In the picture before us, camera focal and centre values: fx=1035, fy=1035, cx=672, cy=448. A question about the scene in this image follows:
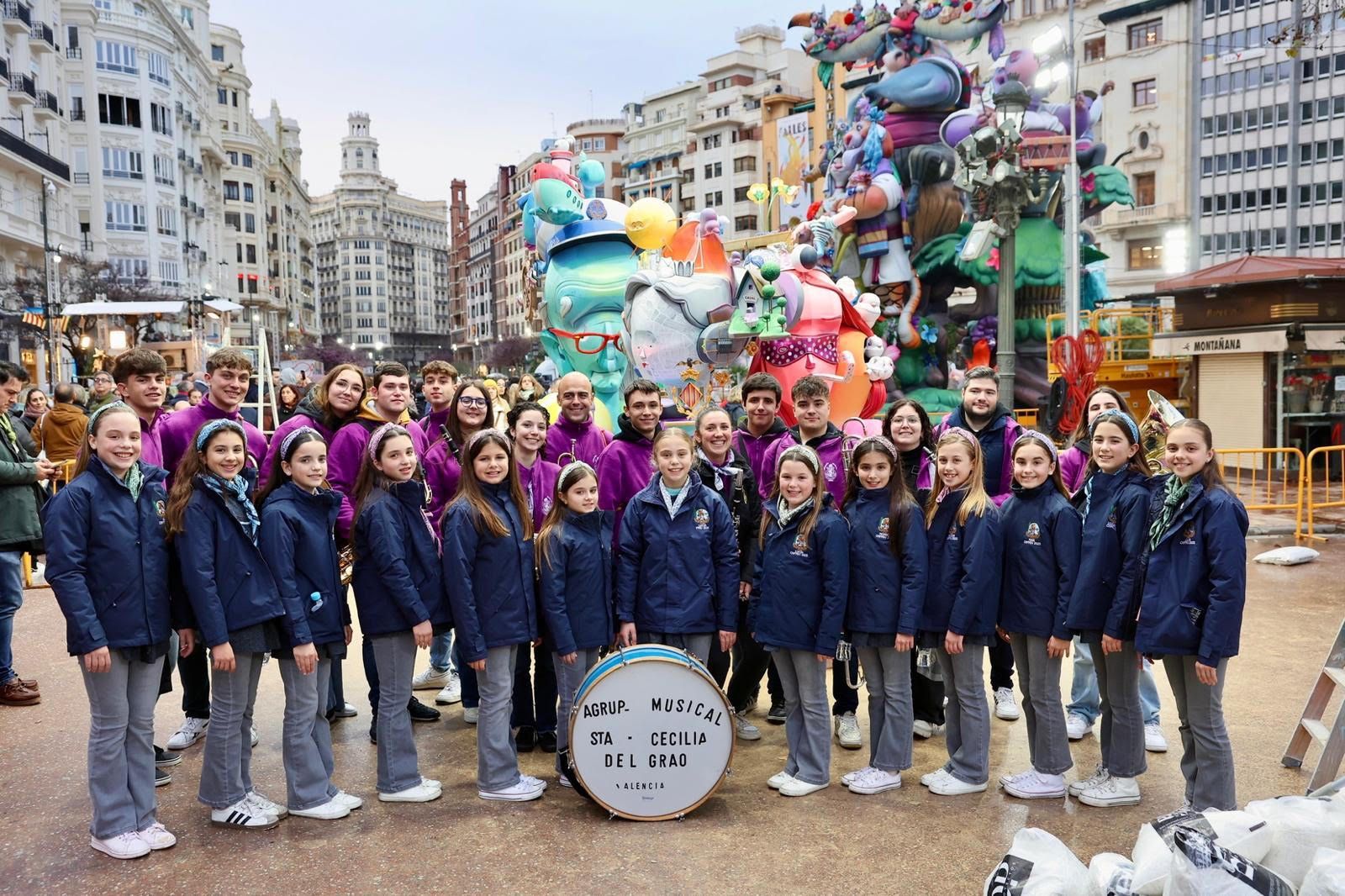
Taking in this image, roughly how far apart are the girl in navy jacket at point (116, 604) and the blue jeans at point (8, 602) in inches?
96.7

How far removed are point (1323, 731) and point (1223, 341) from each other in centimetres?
1373

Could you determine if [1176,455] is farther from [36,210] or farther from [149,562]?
[36,210]

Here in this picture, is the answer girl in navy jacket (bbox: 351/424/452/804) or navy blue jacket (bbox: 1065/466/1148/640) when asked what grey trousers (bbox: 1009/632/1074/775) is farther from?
girl in navy jacket (bbox: 351/424/452/804)

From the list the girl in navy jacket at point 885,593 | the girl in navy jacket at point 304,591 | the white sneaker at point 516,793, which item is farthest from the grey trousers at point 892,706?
the girl in navy jacket at point 304,591

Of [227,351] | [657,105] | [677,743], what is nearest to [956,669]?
[677,743]

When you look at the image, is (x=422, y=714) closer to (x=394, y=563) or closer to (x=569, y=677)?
(x=569, y=677)

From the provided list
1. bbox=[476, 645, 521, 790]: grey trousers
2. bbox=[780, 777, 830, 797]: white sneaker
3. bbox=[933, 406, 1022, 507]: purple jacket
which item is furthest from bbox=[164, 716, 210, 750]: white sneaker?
bbox=[933, 406, 1022, 507]: purple jacket

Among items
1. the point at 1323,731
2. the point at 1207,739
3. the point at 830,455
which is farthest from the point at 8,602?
the point at 1323,731

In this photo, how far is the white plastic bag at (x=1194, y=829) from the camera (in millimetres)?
3000

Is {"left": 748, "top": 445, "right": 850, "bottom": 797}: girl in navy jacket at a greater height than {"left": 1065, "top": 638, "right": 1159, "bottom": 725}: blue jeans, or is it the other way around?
{"left": 748, "top": 445, "right": 850, "bottom": 797}: girl in navy jacket

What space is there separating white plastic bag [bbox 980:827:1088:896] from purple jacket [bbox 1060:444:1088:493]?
2746mm

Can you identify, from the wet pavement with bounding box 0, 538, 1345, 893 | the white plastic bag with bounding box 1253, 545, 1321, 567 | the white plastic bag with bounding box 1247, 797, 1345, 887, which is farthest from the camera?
the white plastic bag with bounding box 1253, 545, 1321, 567

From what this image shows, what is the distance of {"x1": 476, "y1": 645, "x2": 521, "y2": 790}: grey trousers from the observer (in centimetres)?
486

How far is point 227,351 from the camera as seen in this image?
5.32 m
